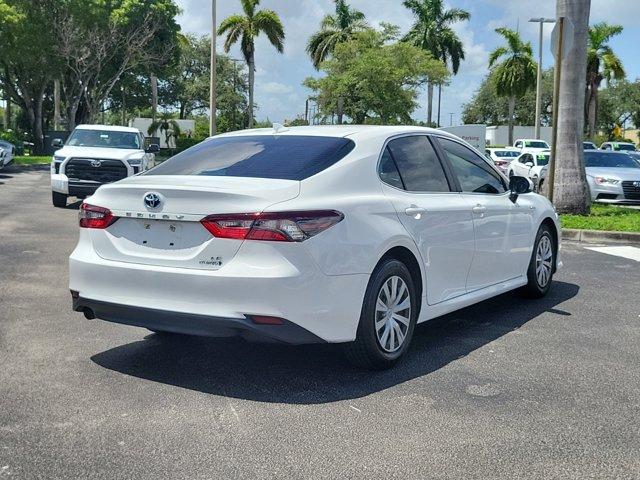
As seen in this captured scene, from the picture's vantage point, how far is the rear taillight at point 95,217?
4973 millimetres

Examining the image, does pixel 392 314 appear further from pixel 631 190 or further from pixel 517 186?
pixel 631 190

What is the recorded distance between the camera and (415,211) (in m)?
5.36

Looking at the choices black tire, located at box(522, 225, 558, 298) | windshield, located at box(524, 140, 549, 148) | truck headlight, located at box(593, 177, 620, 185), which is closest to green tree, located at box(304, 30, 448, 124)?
windshield, located at box(524, 140, 549, 148)

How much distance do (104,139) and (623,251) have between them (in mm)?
11490

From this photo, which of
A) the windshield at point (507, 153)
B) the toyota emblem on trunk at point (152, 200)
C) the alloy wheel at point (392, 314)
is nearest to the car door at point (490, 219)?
the alloy wheel at point (392, 314)

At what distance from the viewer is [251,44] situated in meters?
44.2

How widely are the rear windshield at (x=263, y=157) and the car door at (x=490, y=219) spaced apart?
1348mm

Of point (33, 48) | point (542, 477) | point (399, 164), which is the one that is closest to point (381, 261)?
point (399, 164)

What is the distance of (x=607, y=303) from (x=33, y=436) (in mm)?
5623

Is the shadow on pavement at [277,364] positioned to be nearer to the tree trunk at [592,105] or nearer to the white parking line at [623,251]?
the white parking line at [623,251]

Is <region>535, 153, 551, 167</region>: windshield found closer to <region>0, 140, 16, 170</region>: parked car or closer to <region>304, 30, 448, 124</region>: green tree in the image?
<region>0, 140, 16, 170</region>: parked car

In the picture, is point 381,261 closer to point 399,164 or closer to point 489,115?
point 399,164

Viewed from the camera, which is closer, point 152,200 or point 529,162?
point 152,200

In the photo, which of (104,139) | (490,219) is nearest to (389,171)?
(490,219)
